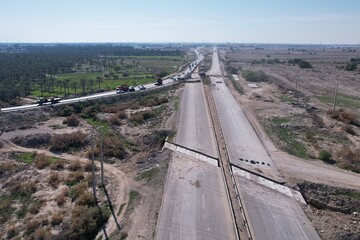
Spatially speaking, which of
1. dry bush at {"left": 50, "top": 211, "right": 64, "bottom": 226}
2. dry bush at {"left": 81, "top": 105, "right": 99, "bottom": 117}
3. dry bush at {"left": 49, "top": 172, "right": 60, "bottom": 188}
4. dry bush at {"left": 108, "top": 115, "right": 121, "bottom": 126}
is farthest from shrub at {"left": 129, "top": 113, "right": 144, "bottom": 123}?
dry bush at {"left": 50, "top": 211, "right": 64, "bottom": 226}

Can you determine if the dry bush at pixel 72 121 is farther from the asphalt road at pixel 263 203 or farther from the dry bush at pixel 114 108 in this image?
the asphalt road at pixel 263 203

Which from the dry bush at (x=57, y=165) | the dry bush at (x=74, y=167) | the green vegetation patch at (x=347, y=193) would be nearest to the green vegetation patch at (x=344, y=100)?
the green vegetation patch at (x=347, y=193)

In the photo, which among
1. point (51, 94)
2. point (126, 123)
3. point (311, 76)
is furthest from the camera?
point (311, 76)

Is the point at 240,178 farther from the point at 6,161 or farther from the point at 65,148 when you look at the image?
the point at 6,161

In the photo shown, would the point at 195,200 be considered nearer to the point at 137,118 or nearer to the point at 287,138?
the point at 287,138

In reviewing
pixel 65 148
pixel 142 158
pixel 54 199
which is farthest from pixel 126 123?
pixel 54 199

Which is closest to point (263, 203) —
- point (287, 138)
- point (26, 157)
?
point (287, 138)

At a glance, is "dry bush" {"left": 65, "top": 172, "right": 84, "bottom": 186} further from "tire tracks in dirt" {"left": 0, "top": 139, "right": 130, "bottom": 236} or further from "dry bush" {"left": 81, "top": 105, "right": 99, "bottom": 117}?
"dry bush" {"left": 81, "top": 105, "right": 99, "bottom": 117}
